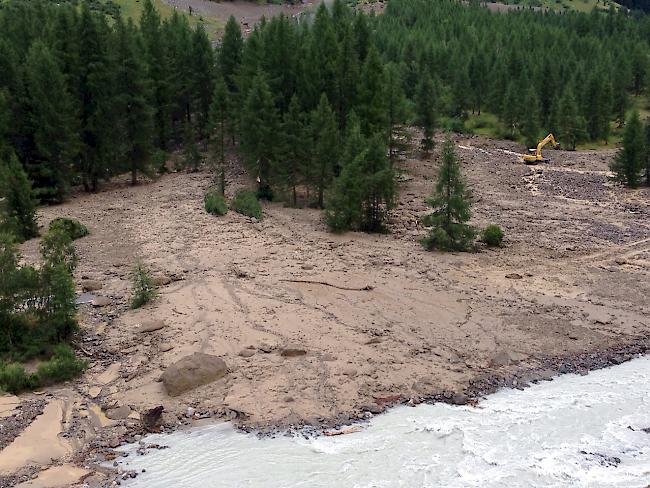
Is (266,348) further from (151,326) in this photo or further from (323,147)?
(323,147)

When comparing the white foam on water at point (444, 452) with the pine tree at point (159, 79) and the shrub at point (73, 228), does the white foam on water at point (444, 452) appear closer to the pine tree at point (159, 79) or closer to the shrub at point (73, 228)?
the shrub at point (73, 228)

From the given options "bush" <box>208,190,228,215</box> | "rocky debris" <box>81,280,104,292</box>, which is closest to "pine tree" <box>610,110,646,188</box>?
"bush" <box>208,190,228,215</box>

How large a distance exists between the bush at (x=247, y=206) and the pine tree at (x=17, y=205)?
413 inches

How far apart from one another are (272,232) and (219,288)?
337 inches

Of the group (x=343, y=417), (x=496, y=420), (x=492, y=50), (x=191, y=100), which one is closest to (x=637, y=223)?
(x=496, y=420)

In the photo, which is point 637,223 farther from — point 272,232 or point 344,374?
point 344,374

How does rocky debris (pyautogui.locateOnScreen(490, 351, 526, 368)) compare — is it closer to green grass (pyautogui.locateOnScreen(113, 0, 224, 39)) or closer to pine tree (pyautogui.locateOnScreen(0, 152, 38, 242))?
pine tree (pyautogui.locateOnScreen(0, 152, 38, 242))

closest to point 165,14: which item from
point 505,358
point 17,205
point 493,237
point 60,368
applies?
point 17,205

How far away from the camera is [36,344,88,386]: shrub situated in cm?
1952

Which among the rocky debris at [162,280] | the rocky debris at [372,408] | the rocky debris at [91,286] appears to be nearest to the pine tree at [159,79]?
the rocky debris at [91,286]

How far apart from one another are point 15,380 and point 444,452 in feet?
39.7

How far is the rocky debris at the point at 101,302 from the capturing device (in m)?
24.9

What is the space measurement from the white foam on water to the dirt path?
40.8 inches

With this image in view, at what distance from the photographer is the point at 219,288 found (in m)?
25.8
